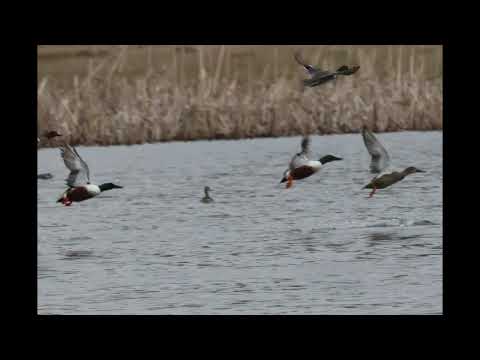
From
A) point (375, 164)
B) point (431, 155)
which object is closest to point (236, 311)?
point (375, 164)

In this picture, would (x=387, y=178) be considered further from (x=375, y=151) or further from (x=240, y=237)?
(x=240, y=237)

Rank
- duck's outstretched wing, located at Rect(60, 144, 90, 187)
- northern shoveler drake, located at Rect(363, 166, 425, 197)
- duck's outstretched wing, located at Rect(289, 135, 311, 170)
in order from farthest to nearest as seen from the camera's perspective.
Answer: duck's outstretched wing, located at Rect(289, 135, 311, 170), northern shoveler drake, located at Rect(363, 166, 425, 197), duck's outstretched wing, located at Rect(60, 144, 90, 187)

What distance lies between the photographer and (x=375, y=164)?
12.0 m

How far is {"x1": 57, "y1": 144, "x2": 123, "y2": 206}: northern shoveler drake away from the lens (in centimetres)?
1170

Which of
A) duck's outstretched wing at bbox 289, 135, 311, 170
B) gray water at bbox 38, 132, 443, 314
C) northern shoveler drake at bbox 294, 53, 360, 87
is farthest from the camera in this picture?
duck's outstretched wing at bbox 289, 135, 311, 170

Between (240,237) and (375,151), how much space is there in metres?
1.57

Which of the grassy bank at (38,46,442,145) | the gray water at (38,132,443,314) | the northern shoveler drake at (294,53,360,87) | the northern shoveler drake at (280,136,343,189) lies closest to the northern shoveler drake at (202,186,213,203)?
the gray water at (38,132,443,314)

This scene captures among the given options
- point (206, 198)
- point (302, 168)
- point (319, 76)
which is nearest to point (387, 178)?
point (302, 168)

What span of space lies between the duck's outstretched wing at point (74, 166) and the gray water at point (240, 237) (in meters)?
0.45

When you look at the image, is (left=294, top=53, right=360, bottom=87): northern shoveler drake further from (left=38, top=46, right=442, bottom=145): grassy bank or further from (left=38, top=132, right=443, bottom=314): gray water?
(left=38, top=46, right=442, bottom=145): grassy bank

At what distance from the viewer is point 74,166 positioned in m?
11.8

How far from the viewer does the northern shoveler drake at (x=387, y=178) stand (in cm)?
1266

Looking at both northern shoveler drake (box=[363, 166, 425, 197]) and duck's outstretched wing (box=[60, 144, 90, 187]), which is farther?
northern shoveler drake (box=[363, 166, 425, 197])
